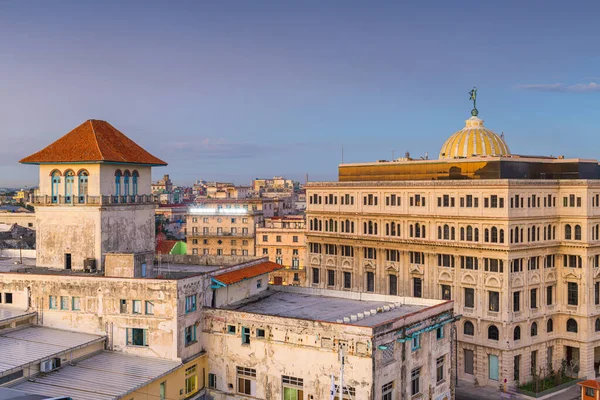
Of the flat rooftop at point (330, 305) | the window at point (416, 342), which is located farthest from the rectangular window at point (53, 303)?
the window at point (416, 342)

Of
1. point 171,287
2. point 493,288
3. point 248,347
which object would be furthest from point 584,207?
point 171,287

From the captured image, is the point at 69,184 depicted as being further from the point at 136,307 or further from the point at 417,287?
the point at 417,287

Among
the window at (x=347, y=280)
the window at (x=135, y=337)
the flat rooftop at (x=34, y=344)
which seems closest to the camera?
the flat rooftop at (x=34, y=344)

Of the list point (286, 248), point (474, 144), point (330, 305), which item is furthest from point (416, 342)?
point (286, 248)

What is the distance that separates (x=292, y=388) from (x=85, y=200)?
74.8 ft

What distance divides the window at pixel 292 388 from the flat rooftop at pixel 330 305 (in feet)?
15.1

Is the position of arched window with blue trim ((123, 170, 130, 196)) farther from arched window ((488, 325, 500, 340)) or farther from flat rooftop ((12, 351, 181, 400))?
arched window ((488, 325, 500, 340))

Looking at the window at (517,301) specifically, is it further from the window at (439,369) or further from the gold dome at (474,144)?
the window at (439,369)

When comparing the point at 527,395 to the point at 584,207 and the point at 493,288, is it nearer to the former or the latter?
the point at 493,288

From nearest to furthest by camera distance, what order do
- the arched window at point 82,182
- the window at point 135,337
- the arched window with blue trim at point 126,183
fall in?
the window at point 135,337
the arched window at point 82,182
the arched window with blue trim at point 126,183

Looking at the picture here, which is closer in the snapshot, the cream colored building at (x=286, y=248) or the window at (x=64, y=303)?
the window at (x=64, y=303)

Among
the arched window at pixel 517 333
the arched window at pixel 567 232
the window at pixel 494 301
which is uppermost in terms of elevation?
the arched window at pixel 567 232

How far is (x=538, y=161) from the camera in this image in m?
77.9

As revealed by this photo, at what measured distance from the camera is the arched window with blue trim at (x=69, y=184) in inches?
2130
